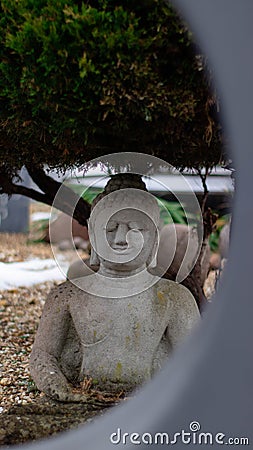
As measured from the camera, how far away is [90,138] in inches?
52.3

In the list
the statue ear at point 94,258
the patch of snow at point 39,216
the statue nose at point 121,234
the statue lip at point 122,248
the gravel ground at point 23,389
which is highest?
the patch of snow at point 39,216

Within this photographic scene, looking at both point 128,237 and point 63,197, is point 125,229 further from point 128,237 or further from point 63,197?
point 63,197

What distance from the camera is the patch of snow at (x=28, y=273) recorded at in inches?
150

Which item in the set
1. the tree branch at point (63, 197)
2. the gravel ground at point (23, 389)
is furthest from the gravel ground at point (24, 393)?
the tree branch at point (63, 197)

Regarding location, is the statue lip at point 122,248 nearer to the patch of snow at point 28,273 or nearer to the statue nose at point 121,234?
the statue nose at point 121,234

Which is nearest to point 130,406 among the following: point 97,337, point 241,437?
point 241,437

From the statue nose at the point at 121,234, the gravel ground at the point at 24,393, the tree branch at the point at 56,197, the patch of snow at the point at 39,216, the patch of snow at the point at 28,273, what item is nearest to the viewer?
the gravel ground at the point at 24,393

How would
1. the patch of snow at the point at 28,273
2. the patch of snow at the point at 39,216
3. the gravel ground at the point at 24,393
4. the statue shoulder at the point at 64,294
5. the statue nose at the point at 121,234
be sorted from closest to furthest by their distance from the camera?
1. the gravel ground at the point at 24,393
2. the statue nose at the point at 121,234
3. the statue shoulder at the point at 64,294
4. the patch of snow at the point at 28,273
5. the patch of snow at the point at 39,216

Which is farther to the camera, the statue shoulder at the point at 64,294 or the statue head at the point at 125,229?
the statue shoulder at the point at 64,294

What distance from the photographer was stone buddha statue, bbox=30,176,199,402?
65.4 inches

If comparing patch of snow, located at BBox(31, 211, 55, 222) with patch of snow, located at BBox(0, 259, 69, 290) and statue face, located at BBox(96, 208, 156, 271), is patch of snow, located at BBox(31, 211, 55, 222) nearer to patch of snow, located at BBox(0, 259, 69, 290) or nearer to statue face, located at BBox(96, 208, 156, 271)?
patch of snow, located at BBox(0, 259, 69, 290)

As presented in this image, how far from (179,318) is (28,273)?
8.17 ft

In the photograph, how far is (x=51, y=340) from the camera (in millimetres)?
1751

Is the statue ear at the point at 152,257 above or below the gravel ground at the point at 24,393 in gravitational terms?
above
